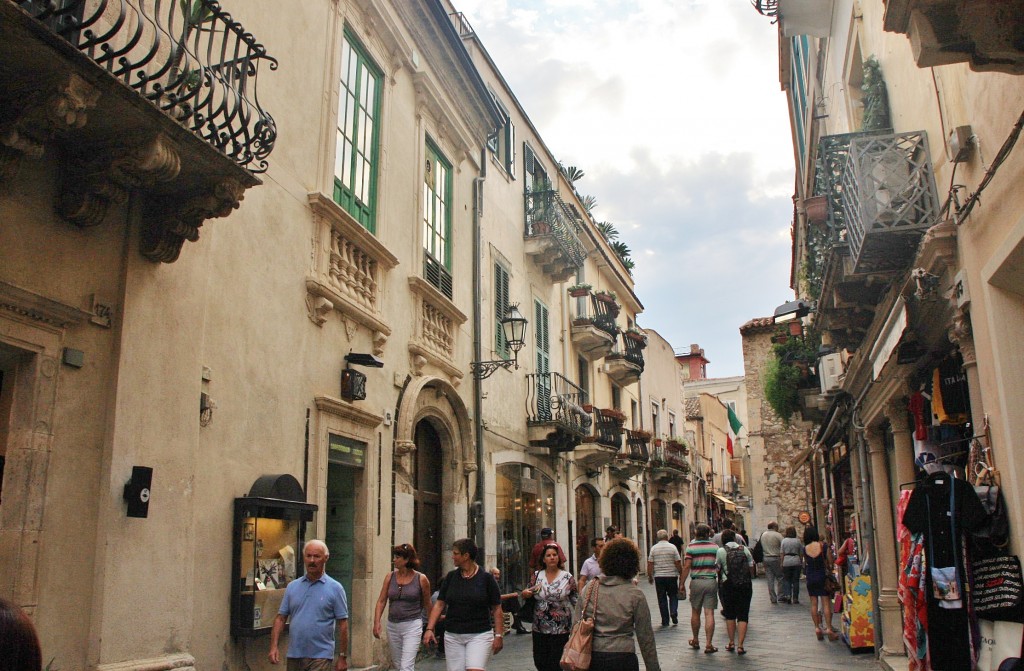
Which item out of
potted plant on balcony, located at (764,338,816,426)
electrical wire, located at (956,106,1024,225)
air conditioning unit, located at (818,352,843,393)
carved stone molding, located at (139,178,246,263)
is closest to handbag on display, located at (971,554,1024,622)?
electrical wire, located at (956,106,1024,225)

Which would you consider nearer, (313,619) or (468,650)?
(313,619)

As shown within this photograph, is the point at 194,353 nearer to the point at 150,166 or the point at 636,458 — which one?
the point at 150,166

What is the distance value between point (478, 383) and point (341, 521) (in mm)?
4643

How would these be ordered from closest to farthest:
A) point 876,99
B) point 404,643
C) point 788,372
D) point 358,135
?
point 404,643 → point 876,99 → point 358,135 → point 788,372

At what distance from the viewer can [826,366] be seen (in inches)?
641

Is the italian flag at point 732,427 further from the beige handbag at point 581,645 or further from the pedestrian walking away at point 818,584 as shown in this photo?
the beige handbag at point 581,645

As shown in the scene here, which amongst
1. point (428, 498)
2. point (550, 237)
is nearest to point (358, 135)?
point (428, 498)

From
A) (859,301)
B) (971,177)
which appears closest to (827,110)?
(859,301)

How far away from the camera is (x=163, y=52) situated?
670 cm

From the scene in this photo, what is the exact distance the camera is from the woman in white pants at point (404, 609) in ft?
23.6

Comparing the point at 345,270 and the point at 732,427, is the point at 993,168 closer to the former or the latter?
the point at 345,270

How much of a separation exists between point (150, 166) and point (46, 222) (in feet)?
2.80

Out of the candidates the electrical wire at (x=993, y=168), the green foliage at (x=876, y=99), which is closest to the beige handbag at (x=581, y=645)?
the electrical wire at (x=993, y=168)

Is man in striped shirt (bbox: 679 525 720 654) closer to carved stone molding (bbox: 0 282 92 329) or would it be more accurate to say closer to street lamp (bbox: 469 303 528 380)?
street lamp (bbox: 469 303 528 380)
